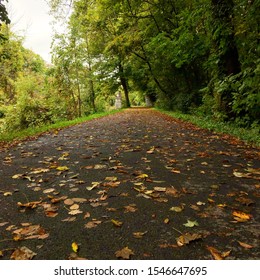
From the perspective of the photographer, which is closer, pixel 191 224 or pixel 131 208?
pixel 191 224

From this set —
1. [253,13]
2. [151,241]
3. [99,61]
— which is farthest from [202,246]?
[99,61]

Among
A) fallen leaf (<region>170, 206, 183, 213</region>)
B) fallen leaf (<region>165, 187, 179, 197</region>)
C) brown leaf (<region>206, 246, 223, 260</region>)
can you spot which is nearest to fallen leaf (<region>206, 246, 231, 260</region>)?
brown leaf (<region>206, 246, 223, 260</region>)

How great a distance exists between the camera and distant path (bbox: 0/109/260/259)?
7.09 ft

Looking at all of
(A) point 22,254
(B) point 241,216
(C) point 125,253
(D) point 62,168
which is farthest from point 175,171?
(A) point 22,254

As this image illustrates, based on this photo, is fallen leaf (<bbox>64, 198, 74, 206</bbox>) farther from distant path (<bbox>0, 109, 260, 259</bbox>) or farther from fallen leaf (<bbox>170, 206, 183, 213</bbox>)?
fallen leaf (<bbox>170, 206, 183, 213</bbox>)

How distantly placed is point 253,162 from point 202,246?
2974 mm

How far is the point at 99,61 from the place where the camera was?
93.9ft

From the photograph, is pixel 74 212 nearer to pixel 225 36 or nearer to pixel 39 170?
pixel 39 170

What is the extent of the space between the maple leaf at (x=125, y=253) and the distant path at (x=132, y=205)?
12 millimetres

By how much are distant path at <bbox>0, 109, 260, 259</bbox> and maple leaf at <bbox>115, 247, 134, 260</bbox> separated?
0.04 ft

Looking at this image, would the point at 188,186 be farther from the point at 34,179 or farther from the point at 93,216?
the point at 34,179

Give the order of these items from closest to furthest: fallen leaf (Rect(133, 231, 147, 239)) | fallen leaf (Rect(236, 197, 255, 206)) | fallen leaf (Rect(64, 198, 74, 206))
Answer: fallen leaf (Rect(133, 231, 147, 239))
fallen leaf (Rect(236, 197, 255, 206))
fallen leaf (Rect(64, 198, 74, 206))

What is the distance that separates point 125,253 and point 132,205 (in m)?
0.90

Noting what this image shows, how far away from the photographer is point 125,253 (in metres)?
2.08
